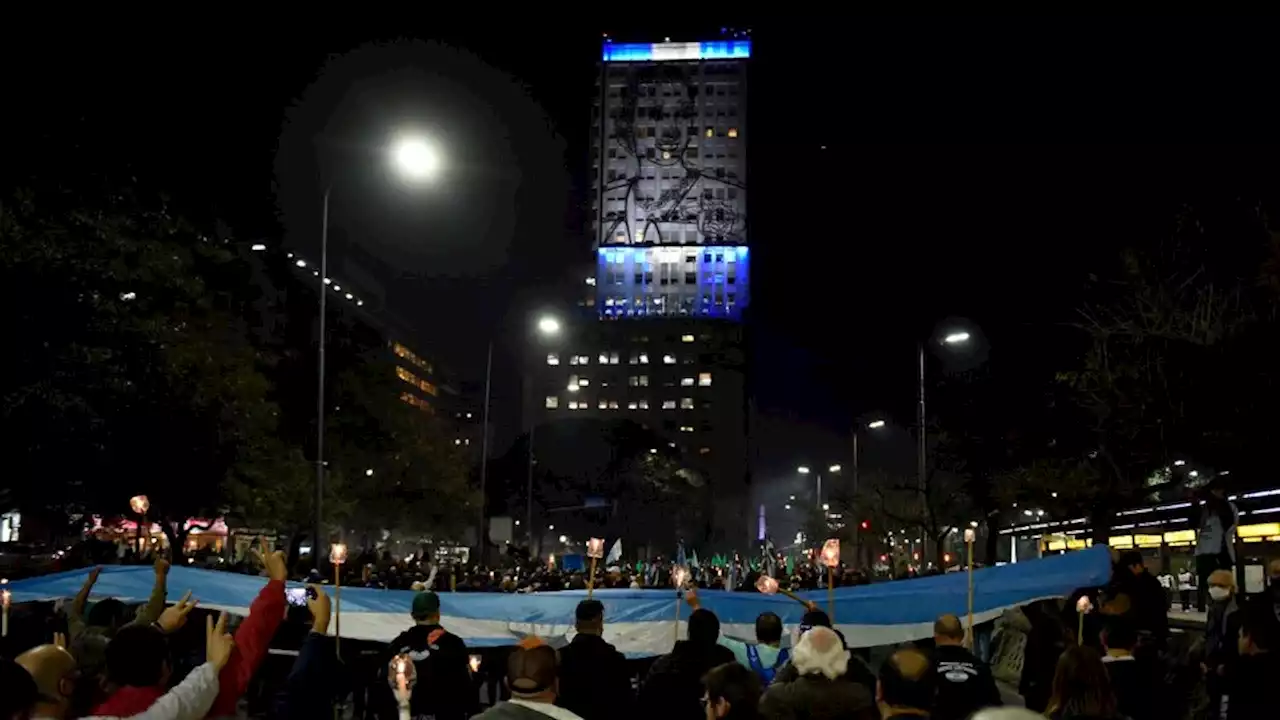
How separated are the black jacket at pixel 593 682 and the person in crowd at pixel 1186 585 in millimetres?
20353

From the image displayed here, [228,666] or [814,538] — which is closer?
[228,666]

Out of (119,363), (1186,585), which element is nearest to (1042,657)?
(1186,585)

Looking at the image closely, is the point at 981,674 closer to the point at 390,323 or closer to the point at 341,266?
the point at 341,266

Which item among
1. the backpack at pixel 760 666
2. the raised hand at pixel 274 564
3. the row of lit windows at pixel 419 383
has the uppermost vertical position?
the row of lit windows at pixel 419 383

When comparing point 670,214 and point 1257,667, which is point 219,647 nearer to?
point 1257,667

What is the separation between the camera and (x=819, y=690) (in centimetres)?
598

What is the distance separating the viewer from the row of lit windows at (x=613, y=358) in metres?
180

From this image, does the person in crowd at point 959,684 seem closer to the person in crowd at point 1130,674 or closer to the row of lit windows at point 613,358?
the person in crowd at point 1130,674

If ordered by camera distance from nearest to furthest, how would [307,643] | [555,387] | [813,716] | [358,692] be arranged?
[813,716] → [307,643] → [358,692] → [555,387]

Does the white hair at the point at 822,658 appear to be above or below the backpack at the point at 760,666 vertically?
above

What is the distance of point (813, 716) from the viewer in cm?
586

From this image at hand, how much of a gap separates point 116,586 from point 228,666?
398 inches

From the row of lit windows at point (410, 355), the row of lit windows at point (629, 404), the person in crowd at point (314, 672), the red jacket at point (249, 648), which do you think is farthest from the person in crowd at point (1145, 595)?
the row of lit windows at point (629, 404)

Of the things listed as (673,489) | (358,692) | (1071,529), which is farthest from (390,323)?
(358,692)
